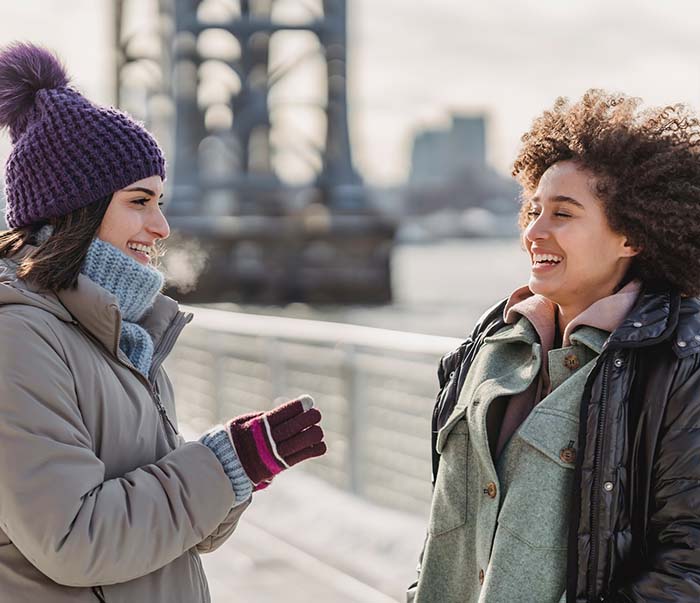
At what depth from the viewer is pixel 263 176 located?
36656 mm

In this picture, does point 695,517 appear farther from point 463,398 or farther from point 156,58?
point 156,58

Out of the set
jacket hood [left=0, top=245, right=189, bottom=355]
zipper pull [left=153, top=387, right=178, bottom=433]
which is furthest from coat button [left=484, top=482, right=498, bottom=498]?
jacket hood [left=0, top=245, right=189, bottom=355]

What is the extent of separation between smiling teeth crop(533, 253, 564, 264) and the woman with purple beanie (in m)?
0.50

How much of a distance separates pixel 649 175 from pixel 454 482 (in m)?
0.67

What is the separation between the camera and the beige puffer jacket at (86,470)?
5.23 ft

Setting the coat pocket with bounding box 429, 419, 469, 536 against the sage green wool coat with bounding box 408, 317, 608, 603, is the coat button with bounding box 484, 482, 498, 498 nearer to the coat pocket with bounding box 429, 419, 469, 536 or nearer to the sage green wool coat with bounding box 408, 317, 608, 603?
the sage green wool coat with bounding box 408, 317, 608, 603

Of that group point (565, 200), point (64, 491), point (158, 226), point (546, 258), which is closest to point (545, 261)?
point (546, 258)

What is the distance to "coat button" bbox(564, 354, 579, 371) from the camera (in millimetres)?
1904

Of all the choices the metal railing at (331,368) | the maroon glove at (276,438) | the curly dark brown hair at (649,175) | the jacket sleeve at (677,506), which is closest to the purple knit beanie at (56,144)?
the maroon glove at (276,438)

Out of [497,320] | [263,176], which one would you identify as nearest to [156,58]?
[263,176]

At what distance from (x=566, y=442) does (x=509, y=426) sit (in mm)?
166

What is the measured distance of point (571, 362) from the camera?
1907mm

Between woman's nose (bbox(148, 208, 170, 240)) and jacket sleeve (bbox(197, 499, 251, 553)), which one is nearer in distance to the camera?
woman's nose (bbox(148, 208, 170, 240))

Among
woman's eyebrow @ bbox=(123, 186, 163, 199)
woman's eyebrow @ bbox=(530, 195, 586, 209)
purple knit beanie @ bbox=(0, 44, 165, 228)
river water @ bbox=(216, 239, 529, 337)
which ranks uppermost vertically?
purple knit beanie @ bbox=(0, 44, 165, 228)
